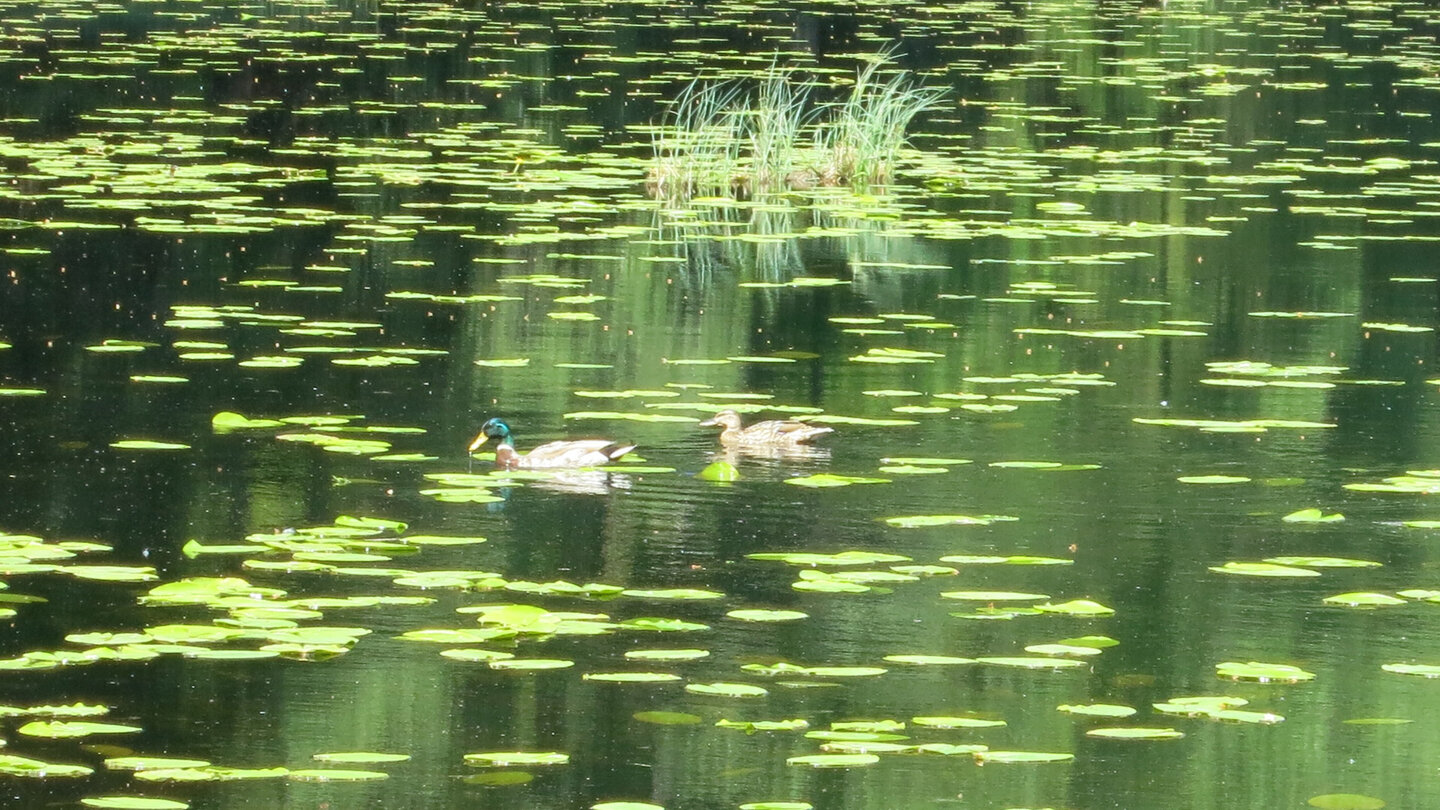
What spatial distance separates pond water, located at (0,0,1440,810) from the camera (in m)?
5.37

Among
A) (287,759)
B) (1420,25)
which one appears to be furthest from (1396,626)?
(1420,25)

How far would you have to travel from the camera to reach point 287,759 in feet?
17.1

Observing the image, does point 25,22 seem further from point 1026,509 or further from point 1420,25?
point 1026,509

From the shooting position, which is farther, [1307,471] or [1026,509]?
[1307,471]

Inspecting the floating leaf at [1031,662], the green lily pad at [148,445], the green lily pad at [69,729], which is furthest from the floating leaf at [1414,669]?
the green lily pad at [148,445]

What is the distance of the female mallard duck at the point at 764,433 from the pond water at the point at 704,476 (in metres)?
0.08

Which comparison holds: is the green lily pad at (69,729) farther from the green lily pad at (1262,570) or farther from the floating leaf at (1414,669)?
the green lily pad at (1262,570)

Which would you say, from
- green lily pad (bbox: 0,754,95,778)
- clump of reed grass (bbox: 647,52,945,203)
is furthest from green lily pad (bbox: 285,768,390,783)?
clump of reed grass (bbox: 647,52,945,203)

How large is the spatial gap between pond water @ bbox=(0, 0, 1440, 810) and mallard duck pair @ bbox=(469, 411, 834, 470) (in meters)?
0.08

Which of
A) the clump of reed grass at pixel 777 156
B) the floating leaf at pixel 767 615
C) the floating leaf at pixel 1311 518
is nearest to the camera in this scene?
the floating leaf at pixel 767 615

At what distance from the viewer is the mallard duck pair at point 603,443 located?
7.88 metres

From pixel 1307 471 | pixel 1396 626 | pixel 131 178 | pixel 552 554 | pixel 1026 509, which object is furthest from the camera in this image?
pixel 131 178

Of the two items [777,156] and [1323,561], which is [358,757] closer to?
[1323,561]

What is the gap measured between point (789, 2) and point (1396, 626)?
2502 centimetres
